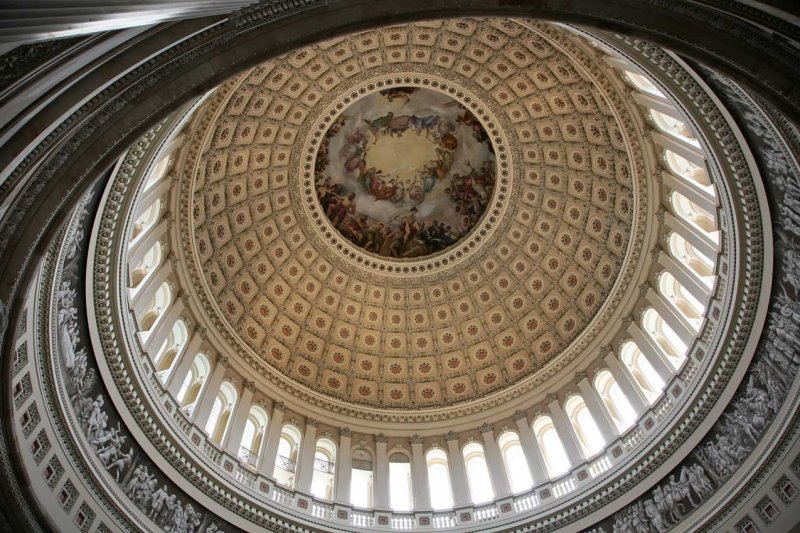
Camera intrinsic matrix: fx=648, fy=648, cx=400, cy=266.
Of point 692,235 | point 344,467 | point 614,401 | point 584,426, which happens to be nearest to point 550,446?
point 584,426

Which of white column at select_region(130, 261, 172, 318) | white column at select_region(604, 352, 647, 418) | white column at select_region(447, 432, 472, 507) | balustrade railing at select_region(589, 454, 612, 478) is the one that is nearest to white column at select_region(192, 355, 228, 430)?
white column at select_region(130, 261, 172, 318)

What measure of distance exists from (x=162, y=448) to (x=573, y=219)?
19.2 metres

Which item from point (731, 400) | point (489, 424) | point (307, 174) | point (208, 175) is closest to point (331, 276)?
point (307, 174)

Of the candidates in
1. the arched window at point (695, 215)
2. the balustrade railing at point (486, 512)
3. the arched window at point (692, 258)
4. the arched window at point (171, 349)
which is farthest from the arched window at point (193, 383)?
the arched window at point (695, 215)

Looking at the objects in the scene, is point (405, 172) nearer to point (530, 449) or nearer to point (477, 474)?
point (530, 449)

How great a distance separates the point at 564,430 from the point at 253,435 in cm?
1125

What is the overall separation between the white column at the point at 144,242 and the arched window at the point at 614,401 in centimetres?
1649

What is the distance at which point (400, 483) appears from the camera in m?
24.3

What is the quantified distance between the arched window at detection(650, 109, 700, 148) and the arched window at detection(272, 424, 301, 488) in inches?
655

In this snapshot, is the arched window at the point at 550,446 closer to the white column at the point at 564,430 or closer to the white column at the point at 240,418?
the white column at the point at 564,430

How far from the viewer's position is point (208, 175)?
25062mm

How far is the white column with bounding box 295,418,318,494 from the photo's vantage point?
2212cm

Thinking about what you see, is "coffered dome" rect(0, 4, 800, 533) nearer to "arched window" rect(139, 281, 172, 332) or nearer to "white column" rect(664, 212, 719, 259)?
"arched window" rect(139, 281, 172, 332)

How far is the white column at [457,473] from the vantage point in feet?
74.5
